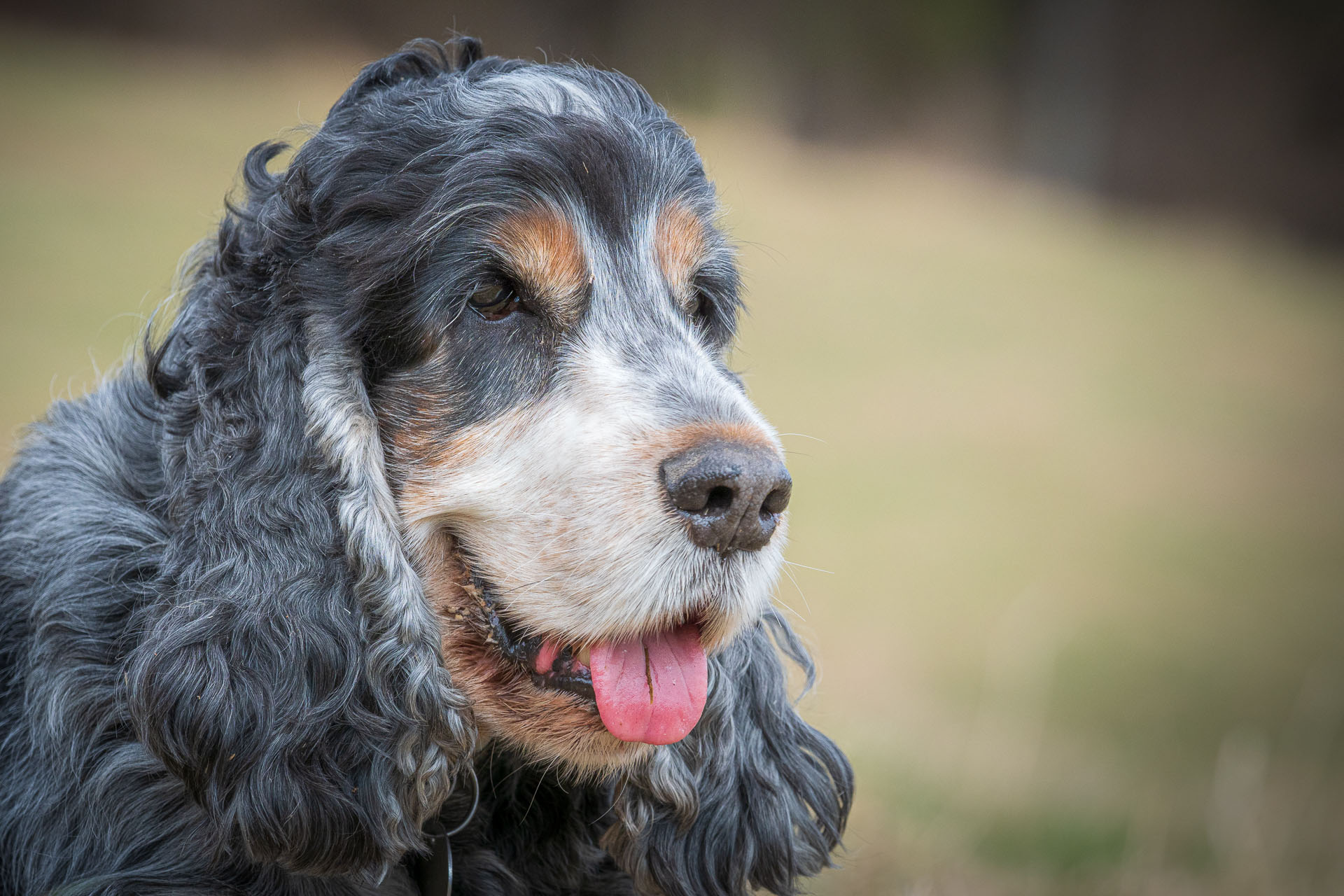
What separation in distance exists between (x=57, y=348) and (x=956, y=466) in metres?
8.16

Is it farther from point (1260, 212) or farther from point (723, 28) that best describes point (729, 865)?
point (1260, 212)

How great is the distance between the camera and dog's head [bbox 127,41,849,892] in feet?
7.72

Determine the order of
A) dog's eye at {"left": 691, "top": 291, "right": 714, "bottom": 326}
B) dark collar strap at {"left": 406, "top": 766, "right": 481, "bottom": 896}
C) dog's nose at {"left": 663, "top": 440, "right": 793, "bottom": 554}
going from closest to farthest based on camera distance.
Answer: dog's nose at {"left": 663, "top": 440, "right": 793, "bottom": 554}, dark collar strap at {"left": 406, "top": 766, "right": 481, "bottom": 896}, dog's eye at {"left": 691, "top": 291, "right": 714, "bottom": 326}

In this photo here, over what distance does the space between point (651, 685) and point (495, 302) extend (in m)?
0.88

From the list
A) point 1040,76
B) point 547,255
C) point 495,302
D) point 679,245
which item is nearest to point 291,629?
point 495,302

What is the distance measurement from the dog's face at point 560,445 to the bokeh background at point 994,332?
76 centimetres

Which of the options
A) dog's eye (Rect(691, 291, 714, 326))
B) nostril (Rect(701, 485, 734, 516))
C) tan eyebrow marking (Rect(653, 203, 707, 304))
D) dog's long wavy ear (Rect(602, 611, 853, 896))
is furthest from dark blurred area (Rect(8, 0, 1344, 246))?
nostril (Rect(701, 485, 734, 516))

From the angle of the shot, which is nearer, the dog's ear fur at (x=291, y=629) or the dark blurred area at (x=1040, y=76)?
the dog's ear fur at (x=291, y=629)

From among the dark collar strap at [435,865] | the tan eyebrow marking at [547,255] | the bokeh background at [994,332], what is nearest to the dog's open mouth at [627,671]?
the dark collar strap at [435,865]

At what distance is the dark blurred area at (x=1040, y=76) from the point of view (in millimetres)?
17047

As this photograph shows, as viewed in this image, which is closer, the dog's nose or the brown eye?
the dog's nose

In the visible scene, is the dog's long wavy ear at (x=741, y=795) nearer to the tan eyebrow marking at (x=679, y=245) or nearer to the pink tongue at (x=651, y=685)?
the pink tongue at (x=651, y=685)

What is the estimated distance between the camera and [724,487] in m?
2.32

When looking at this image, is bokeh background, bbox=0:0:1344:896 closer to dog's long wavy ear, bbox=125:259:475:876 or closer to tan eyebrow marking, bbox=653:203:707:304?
tan eyebrow marking, bbox=653:203:707:304
